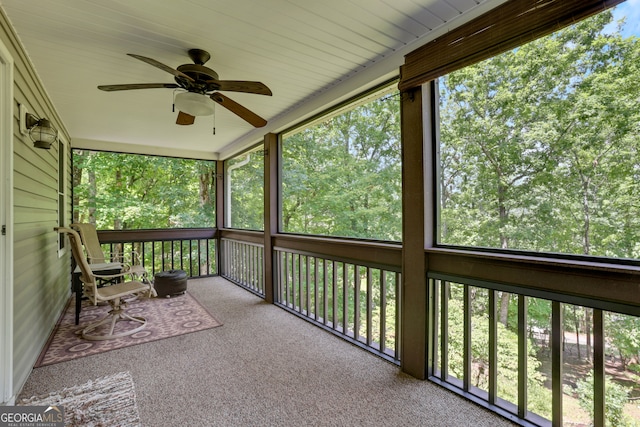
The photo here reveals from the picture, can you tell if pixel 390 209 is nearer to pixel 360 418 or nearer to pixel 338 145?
pixel 338 145

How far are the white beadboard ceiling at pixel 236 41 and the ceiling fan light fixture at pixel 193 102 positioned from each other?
343mm

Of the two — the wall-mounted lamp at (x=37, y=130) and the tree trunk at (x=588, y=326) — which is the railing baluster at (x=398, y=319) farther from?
the wall-mounted lamp at (x=37, y=130)

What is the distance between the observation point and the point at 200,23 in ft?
6.36

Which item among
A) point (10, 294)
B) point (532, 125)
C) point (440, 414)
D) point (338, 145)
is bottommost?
point (440, 414)

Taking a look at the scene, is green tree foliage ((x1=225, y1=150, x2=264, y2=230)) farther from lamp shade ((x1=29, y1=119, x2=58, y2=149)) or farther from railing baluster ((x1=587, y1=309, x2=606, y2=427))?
railing baluster ((x1=587, y1=309, x2=606, y2=427))

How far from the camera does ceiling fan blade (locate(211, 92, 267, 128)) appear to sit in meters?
2.38

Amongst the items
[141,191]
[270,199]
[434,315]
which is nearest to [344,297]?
[434,315]

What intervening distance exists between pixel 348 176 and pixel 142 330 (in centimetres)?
340

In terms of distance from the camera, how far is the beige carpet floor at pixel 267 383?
1788 millimetres

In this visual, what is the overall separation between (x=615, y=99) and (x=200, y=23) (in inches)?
92.0

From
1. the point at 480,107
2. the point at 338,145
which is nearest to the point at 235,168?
the point at 338,145

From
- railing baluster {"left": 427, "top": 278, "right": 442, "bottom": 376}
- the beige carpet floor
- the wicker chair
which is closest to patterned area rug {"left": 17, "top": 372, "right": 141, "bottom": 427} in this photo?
the beige carpet floor

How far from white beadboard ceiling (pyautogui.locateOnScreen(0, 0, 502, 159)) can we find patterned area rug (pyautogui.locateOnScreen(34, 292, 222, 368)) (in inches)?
96.1

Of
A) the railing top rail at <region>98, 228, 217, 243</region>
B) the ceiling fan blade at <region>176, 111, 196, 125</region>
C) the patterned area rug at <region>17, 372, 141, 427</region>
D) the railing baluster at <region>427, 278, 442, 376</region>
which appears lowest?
the patterned area rug at <region>17, 372, 141, 427</region>
